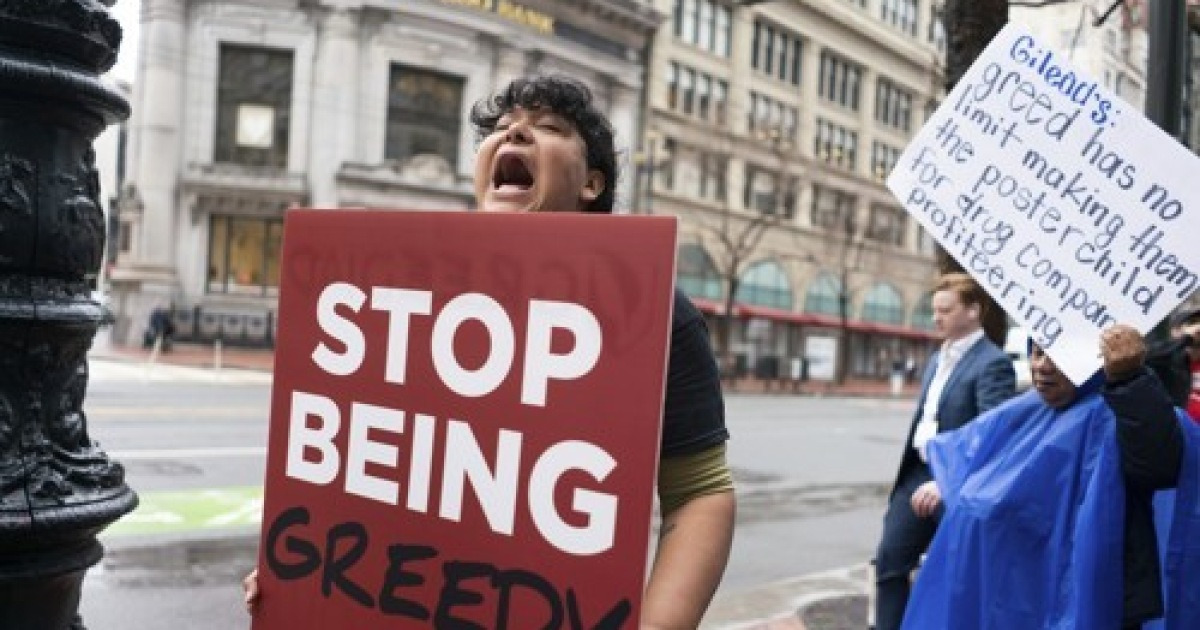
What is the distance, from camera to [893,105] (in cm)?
6072

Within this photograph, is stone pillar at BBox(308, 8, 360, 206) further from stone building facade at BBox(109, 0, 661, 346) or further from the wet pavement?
the wet pavement

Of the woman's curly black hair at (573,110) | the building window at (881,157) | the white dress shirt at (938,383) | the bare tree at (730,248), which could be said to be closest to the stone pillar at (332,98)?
the bare tree at (730,248)

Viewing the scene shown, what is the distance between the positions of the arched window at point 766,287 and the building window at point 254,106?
20.6 metres

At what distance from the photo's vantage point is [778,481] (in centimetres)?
1352

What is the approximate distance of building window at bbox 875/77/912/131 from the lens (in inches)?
2344

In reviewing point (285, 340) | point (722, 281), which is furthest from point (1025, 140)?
point (722, 281)

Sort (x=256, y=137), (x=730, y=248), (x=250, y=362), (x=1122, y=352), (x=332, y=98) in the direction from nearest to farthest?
(x=1122, y=352)
(x=250, y=362)
(x=332, y=98)
(x=256, y=137)
(x=730, y=248)

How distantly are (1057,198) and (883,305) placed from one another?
5871 cm

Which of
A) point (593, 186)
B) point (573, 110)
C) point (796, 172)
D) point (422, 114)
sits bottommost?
point (593, 186)

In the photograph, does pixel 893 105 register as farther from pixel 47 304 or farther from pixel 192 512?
pixel 47 304

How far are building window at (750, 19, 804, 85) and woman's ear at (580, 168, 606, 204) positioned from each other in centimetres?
4968

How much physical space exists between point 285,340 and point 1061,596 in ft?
7.94

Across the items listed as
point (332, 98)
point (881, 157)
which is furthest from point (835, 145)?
point (332, 98)

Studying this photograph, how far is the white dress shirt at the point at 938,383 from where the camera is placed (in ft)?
15.7
